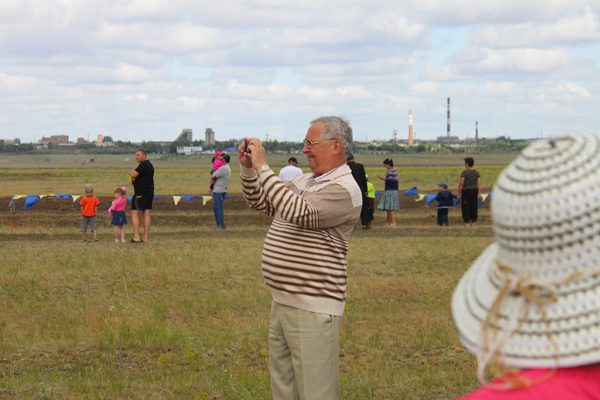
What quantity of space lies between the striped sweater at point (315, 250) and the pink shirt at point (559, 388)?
1944mm

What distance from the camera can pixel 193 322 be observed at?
21.6 feet

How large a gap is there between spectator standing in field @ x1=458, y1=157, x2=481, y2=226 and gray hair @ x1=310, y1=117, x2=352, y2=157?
11.1 m

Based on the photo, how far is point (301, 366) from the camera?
322 centimetres

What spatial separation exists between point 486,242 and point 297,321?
9219mm

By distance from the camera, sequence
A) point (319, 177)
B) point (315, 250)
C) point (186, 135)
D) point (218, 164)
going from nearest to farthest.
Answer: point (315, 250)
point (319, 177)
point (218, 164)
point (186, 135)

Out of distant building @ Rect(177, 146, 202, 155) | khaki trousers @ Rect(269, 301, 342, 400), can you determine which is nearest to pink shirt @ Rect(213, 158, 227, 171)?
khaki trousers @ Rect(269, 301, 342, 400)

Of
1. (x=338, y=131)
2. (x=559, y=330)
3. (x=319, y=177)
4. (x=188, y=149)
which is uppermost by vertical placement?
(x=188, y=149)

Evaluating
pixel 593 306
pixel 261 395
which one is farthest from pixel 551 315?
pixel 261 395

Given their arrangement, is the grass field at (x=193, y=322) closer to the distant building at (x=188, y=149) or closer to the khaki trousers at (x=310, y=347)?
the khaki trousers at (x=310, y=347)

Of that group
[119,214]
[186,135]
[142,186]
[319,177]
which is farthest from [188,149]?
[319,177]

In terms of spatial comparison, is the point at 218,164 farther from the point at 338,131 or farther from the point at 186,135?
the point at 186,135

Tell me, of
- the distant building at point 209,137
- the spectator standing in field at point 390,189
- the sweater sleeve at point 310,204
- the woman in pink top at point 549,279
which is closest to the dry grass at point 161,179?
the spectator standing in field at point 390,189

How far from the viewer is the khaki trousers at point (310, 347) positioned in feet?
10.5

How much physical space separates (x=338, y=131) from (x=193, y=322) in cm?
386
